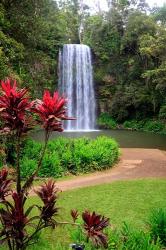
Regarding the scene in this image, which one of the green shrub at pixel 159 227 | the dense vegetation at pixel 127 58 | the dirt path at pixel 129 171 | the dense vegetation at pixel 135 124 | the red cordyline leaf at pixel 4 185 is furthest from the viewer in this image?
the dense vegetation at pixel 135 124

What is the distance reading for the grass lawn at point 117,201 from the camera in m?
7.11

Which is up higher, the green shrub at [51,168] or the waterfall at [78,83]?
the waterfall at [78,83]

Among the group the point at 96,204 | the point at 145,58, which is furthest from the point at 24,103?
the point at 145,58

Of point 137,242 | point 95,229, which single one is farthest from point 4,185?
point 137,242

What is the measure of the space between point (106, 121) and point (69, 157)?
71.7 feet

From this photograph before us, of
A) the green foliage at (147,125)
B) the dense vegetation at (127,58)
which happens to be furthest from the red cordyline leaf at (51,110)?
the green foliage at (147,125)

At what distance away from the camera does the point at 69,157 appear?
1237 cm

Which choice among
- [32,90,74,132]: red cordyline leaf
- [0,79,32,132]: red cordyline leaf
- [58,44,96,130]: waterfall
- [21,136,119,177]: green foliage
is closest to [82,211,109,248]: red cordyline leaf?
[32,90,74,132]: red cordyline leaf

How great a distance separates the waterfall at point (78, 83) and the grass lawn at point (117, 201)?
78.1 ft

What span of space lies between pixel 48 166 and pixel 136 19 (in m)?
23.3

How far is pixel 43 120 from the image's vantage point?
354cm

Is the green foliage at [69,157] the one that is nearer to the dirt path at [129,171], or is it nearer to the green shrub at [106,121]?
the dirt path at [129,171]

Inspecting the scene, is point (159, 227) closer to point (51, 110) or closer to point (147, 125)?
point (51, 110)

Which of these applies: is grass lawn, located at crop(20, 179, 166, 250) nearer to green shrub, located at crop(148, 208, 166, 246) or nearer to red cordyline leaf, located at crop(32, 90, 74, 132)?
green shrub, located at crop(148, 208, 166, 246)
